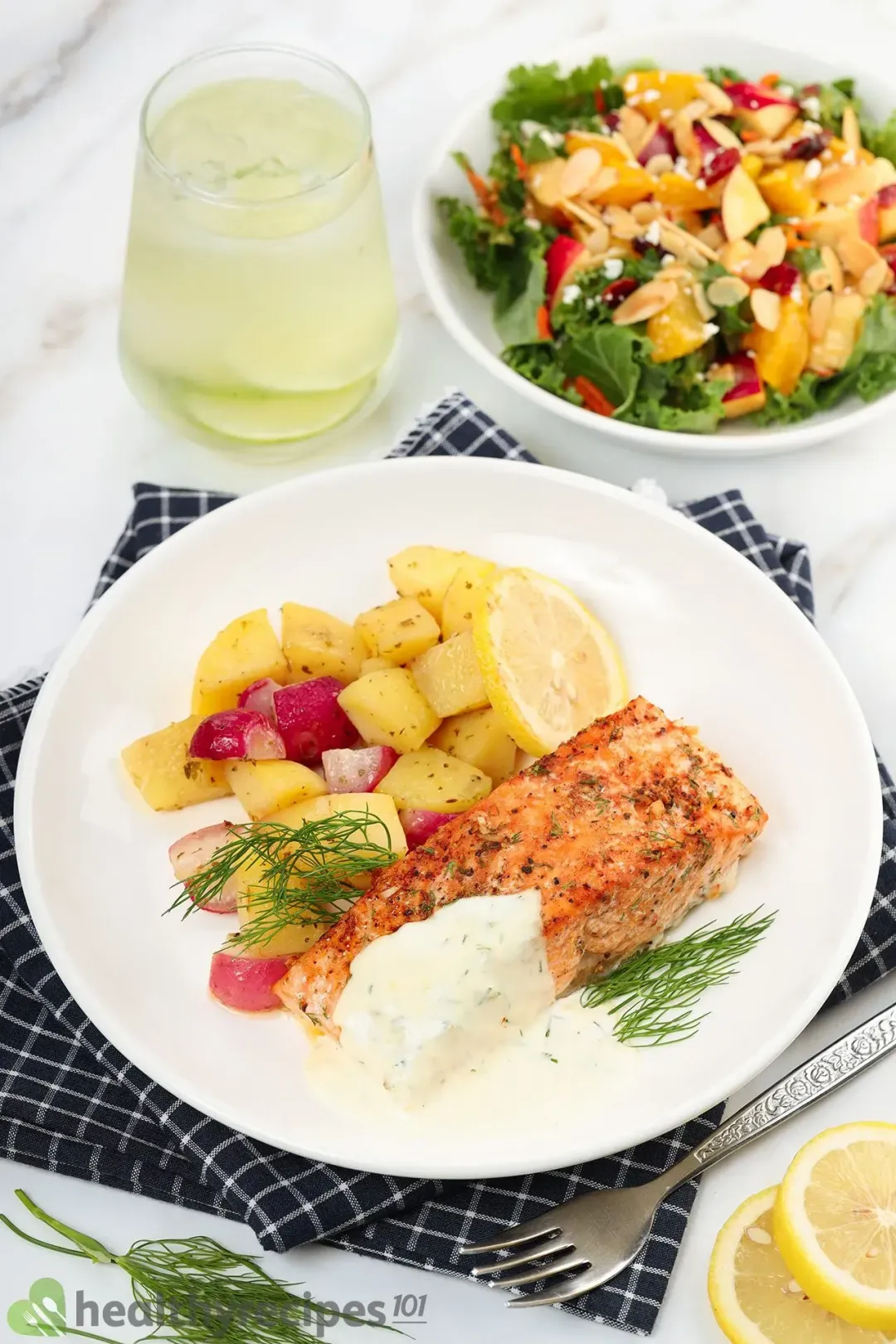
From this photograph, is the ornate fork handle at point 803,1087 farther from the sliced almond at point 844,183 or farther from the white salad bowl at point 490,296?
the sliced almond at point 844,183

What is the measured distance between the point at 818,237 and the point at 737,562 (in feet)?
3.43

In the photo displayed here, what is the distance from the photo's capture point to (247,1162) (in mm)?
2293

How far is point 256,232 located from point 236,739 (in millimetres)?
958

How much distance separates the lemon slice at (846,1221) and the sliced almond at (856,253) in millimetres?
1974

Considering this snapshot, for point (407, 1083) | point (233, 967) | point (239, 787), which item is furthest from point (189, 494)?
point (407, 1083)

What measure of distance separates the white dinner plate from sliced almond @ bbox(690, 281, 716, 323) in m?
0.63

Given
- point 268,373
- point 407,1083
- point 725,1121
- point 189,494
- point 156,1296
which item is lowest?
point 156,1296

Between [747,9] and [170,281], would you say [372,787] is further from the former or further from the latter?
[747,9]

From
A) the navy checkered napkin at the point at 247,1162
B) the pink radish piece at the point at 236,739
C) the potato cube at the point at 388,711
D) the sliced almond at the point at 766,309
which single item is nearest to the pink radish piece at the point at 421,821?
the potato cube at the point at 388,711

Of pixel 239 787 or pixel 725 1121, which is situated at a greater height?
pixel 239 787

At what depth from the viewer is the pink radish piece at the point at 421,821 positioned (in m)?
2.49

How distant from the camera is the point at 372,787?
253 centimetres

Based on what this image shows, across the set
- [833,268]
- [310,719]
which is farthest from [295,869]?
[833,268]

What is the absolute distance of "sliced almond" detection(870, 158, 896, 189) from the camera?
334 cm
